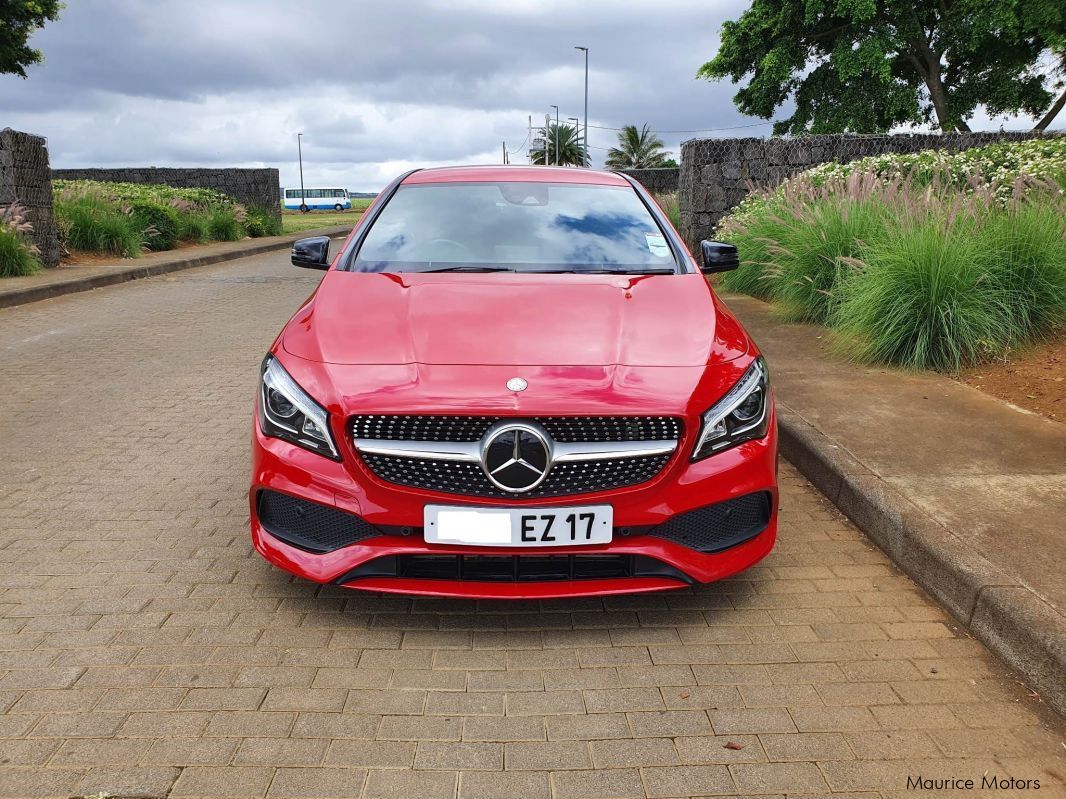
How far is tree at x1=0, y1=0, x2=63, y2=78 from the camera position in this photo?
2650 centimetres

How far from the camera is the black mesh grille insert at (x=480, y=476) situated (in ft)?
8.84

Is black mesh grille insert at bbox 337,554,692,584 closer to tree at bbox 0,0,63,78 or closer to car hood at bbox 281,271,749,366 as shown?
car hood at bbox 281,271,749,366

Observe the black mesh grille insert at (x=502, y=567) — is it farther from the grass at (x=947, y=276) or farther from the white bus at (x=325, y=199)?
the white bus at (x=325, y=199)

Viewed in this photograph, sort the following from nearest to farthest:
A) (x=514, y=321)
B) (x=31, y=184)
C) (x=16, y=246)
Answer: (x=514, y=321) → (x=16, y=246) → (x=31, y=184)

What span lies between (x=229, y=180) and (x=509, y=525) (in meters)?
27.0

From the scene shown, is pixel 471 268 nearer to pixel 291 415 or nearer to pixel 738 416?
pixel 291 415

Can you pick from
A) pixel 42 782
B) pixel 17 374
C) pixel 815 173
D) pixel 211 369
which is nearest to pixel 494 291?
pixel 42 782

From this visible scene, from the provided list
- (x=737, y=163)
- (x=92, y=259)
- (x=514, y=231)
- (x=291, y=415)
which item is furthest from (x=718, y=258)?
(x=92, y=259)

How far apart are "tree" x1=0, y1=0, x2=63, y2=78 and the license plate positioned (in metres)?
30.4

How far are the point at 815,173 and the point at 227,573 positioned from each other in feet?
32.1

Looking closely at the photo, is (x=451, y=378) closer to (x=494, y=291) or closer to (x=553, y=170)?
(x=494, y=291)

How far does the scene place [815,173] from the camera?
437 inches

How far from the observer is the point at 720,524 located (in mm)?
2875

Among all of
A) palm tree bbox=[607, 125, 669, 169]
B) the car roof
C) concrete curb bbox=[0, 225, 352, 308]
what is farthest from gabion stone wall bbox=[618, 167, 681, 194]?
palm tree bbox=[607, 125, 669, 169]
